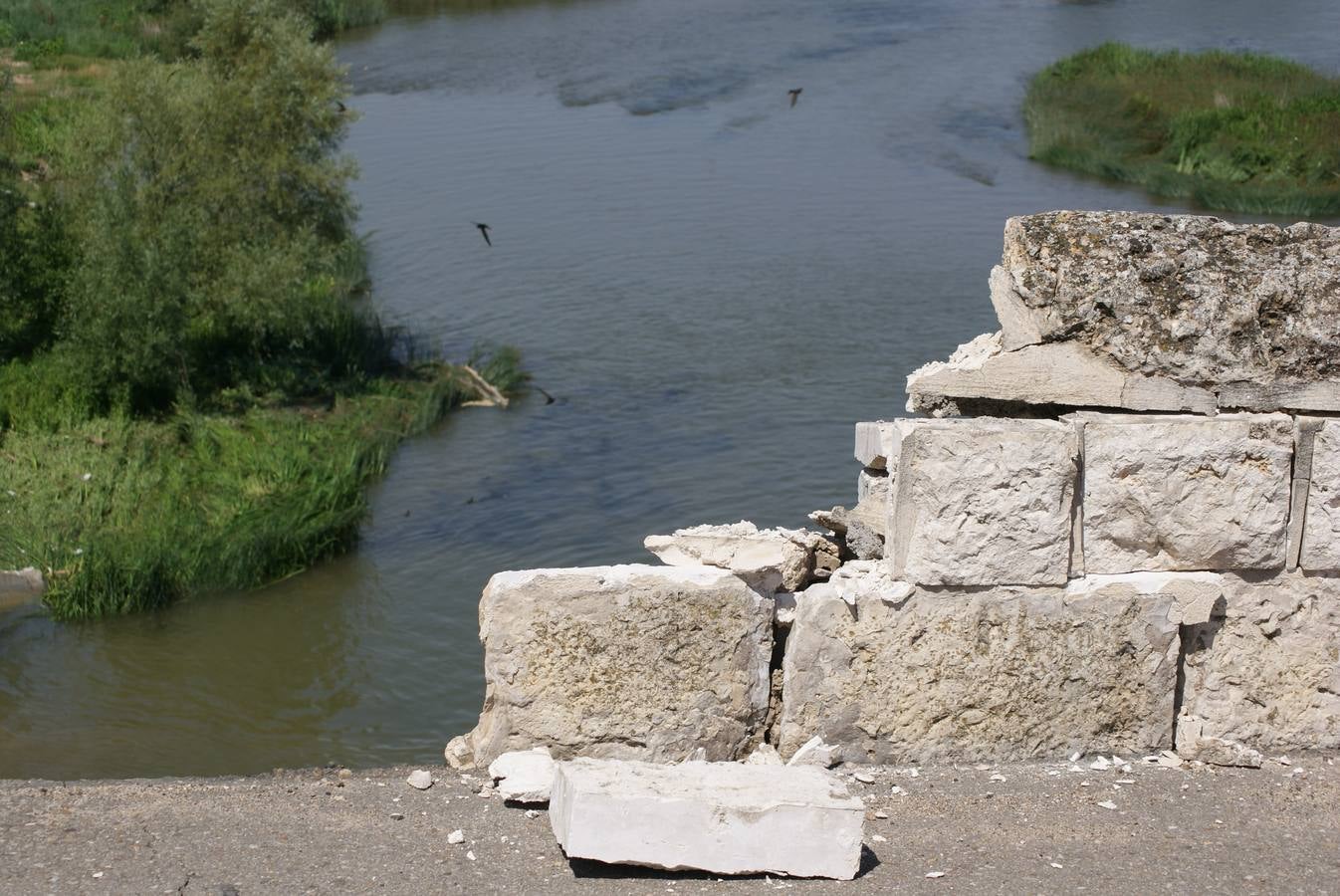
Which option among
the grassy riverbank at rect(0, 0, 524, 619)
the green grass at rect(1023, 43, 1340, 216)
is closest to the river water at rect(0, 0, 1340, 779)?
the grassy riverbank at rect(0, 0, 524, 619)

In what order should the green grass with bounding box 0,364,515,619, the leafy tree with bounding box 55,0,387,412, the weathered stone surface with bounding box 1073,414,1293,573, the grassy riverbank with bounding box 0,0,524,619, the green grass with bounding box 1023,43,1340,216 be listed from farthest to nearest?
the green grass with bounding box 1023,43,1340,216, the leafy tree with bounding box 55,0,387,412, the grassy riverbank with bounding box 0,0,524,619, the green grass with bounding box 0,364,515,619, the weathered stone surface with bounding box 1073,414,1293,573

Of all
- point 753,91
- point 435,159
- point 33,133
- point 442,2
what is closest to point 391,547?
point 33,133

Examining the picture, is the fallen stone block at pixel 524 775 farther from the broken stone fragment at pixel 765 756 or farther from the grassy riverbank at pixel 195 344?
the grassy riverbank at pixel 195 344

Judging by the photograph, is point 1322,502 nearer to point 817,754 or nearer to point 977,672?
point 977,672

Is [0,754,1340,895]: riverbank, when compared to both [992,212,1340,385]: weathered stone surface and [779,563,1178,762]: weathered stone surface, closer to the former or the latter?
[779,563,1178,762]: weathered stone surface

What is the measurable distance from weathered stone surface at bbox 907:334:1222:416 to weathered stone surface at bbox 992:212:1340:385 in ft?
0.13

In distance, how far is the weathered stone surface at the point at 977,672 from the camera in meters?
4.86

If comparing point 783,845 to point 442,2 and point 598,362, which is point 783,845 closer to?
point 598,362

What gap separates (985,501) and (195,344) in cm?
1099

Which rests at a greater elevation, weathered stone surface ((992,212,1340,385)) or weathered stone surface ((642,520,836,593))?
weathered stone surface ((992,212,1340,385))

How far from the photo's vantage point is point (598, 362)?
617 inches

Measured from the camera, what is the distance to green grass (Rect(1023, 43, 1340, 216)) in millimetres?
20516

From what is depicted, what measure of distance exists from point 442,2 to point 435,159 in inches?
602

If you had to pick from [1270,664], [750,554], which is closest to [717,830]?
[750,554]
